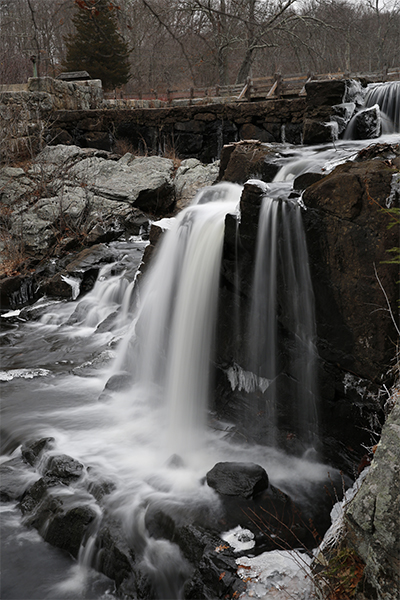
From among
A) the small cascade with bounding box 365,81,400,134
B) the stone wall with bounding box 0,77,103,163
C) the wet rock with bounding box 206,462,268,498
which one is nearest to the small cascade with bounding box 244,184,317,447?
the wet rock with bounding box 206,462,268,498

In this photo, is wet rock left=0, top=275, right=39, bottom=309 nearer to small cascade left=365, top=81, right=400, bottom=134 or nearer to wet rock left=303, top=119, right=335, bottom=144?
wet rock left=303, top=119, right=335, bottom=144

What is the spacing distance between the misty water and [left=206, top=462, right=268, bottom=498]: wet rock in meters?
0.12

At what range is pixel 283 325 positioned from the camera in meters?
4.92

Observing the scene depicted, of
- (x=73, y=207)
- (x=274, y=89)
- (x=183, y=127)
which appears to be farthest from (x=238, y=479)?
(x=274, y=89)

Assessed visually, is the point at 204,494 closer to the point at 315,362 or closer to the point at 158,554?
the point at 158,554

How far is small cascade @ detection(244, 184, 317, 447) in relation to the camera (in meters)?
4.73

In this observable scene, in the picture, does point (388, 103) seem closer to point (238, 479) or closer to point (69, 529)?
point (238, 479)

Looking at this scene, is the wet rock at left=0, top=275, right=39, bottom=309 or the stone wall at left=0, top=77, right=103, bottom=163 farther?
the stone wall at left=0, top=77, right=103, bottom=163

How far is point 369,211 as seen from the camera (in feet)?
13.6

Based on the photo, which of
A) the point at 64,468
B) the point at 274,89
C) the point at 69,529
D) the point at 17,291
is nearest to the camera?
the point at 69,529

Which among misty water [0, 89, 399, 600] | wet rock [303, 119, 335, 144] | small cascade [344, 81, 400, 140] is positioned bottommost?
misty water [0, 89, 399, 600]

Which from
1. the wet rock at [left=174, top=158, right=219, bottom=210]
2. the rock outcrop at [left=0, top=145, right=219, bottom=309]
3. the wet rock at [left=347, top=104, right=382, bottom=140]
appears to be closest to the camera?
the wet rock at [left=347, top=104, right=382, bottom=140]

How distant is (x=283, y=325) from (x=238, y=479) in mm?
1714

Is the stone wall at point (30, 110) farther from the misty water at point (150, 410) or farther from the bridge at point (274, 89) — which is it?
the misty water at point (150, 410)
